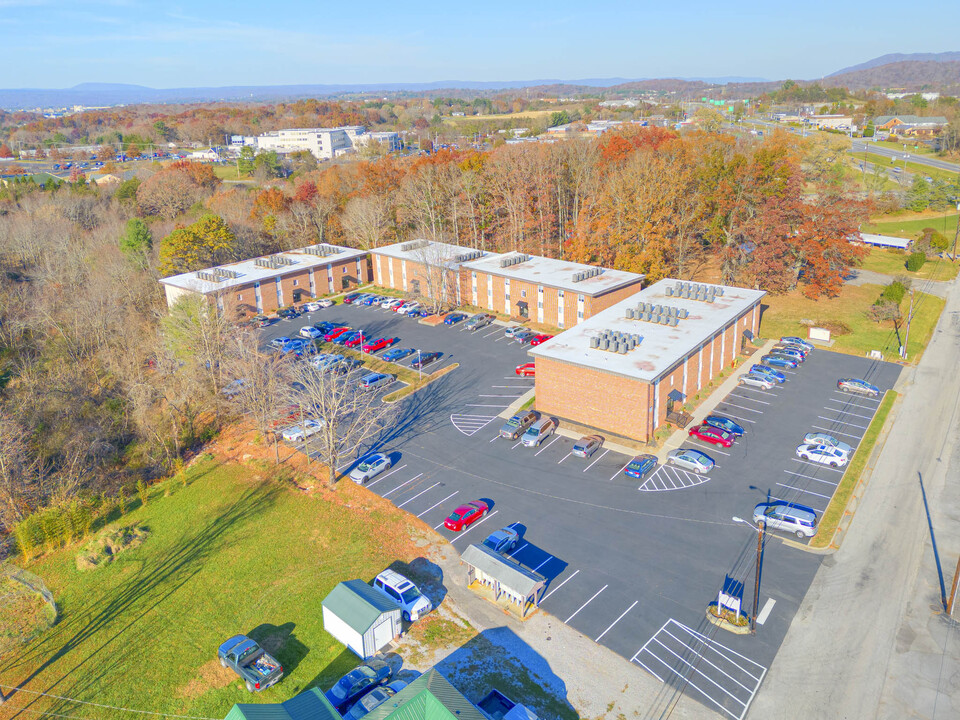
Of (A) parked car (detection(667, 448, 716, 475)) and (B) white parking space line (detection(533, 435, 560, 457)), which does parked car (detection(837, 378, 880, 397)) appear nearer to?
(A) parked car (detection(667, 448, 716, 475))

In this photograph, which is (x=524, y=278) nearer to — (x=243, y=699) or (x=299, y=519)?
(x=299, y=519)

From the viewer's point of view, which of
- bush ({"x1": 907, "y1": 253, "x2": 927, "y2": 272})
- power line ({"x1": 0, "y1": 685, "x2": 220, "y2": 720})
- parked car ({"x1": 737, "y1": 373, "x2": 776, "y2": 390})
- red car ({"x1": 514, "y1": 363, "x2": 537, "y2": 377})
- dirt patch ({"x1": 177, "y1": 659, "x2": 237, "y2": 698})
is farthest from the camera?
bush ({"x1": 907, "y1": 253, "x2": 927, "y2": 272})

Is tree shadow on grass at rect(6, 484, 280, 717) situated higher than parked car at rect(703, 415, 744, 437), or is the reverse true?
parked car at rect(703, 415, 744, 437)

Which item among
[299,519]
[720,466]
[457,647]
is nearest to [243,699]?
[457,647]

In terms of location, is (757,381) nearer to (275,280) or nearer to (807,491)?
(807,491)

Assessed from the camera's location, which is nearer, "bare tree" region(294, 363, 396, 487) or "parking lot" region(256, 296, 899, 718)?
"parking lot" region(256, 296, 899, 718)

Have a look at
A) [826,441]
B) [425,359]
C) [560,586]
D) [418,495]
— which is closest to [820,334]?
[826,441]

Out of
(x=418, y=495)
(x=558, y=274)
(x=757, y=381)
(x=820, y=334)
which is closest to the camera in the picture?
(x=418, y=495)

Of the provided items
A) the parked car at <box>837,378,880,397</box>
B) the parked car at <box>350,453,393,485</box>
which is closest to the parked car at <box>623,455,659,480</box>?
the parked car at <box>350,453,393,485</box>
